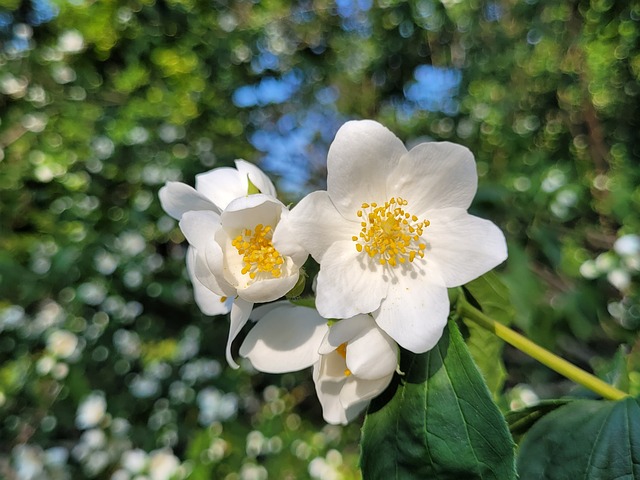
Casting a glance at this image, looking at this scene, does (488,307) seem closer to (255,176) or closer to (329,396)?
(329,396)

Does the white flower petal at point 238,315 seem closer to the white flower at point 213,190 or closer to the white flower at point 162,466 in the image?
the white flower at point 213,190

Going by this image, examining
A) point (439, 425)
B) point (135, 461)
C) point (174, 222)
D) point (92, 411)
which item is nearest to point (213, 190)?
point (439, 425)

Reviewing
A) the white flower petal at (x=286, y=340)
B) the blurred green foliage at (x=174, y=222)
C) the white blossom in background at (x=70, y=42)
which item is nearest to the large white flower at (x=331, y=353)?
the white flower petal at (x=286, y=340)

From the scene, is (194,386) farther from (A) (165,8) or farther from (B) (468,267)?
(B) (468,267)

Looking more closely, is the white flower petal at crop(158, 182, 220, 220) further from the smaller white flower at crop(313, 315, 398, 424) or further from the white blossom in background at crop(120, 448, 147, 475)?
the white blossom in background at crop(120, 448, 147, 475)

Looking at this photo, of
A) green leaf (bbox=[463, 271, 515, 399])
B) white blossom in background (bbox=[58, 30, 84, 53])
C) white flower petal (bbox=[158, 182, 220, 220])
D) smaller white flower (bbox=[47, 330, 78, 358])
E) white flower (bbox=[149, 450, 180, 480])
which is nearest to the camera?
white flower petal (bbox=[158, 182, 220, 220])

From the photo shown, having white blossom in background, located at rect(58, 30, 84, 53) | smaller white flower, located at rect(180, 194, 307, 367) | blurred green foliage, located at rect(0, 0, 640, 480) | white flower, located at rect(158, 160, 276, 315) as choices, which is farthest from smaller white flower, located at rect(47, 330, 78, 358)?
smaller white flower, located at rect(180, 194, 307, 367)
